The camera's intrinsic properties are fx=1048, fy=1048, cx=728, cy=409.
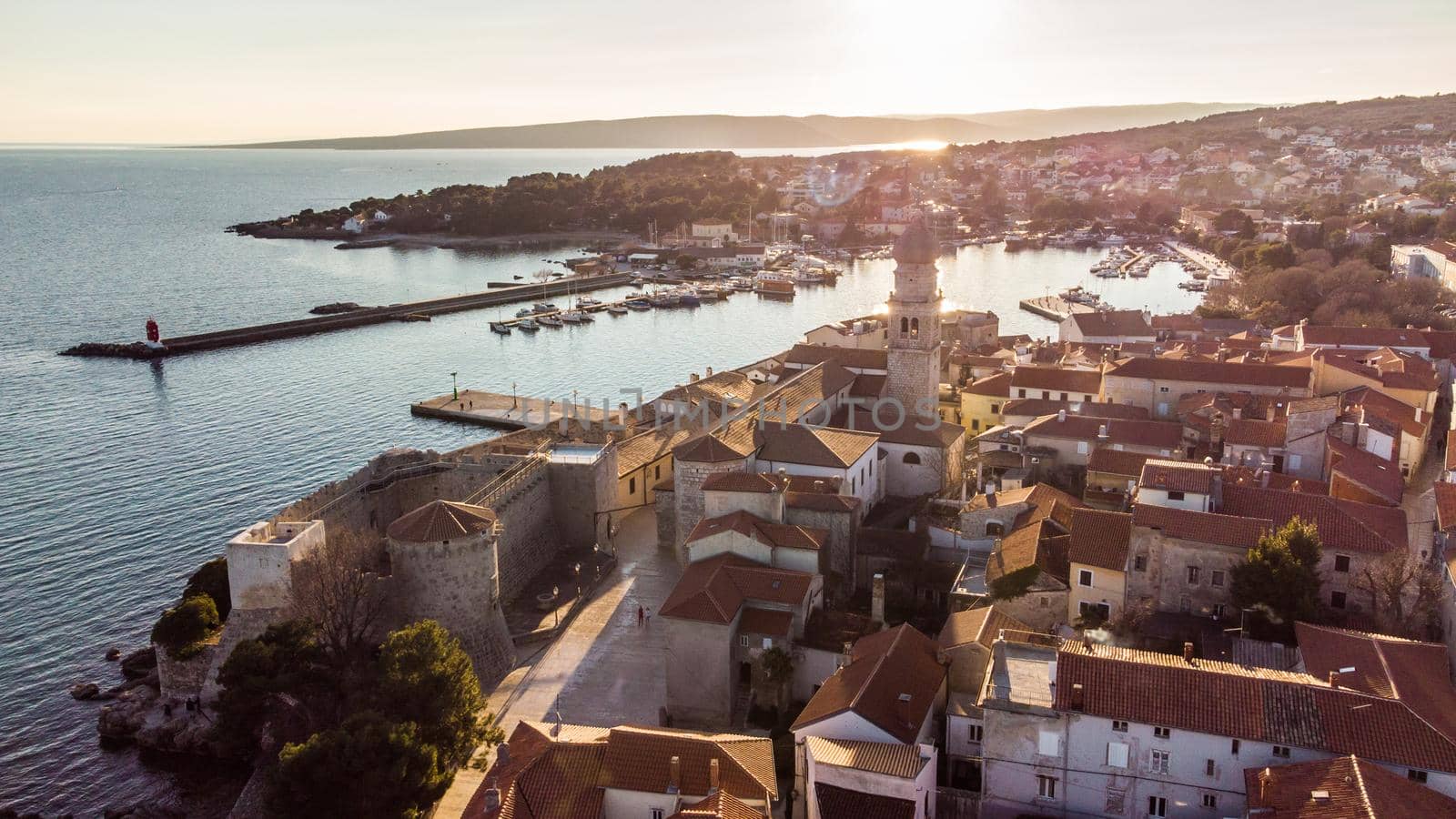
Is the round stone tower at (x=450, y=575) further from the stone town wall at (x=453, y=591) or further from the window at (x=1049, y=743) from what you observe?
the window at (x=1049, y=743)

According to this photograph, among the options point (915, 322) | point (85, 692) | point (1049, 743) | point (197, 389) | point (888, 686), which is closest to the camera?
point (1049, 743)

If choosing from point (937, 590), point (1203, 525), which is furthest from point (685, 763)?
point (1203, 525)

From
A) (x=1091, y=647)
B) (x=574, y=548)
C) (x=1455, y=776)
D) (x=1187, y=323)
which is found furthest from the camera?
(x=1187, y=323)

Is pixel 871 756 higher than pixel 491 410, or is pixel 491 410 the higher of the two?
pixel 871 756

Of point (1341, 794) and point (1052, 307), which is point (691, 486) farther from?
point (1052, 307)

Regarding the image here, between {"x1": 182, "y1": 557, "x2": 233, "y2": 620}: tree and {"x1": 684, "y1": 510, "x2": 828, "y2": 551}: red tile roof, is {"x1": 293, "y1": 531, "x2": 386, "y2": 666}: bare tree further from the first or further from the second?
{"x1": 684, "y1": 510, "x2": 828, "y2": 551}: red tile roof

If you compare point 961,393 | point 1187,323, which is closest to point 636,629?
point 961,393

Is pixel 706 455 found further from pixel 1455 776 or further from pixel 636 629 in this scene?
pixel 1455 776
